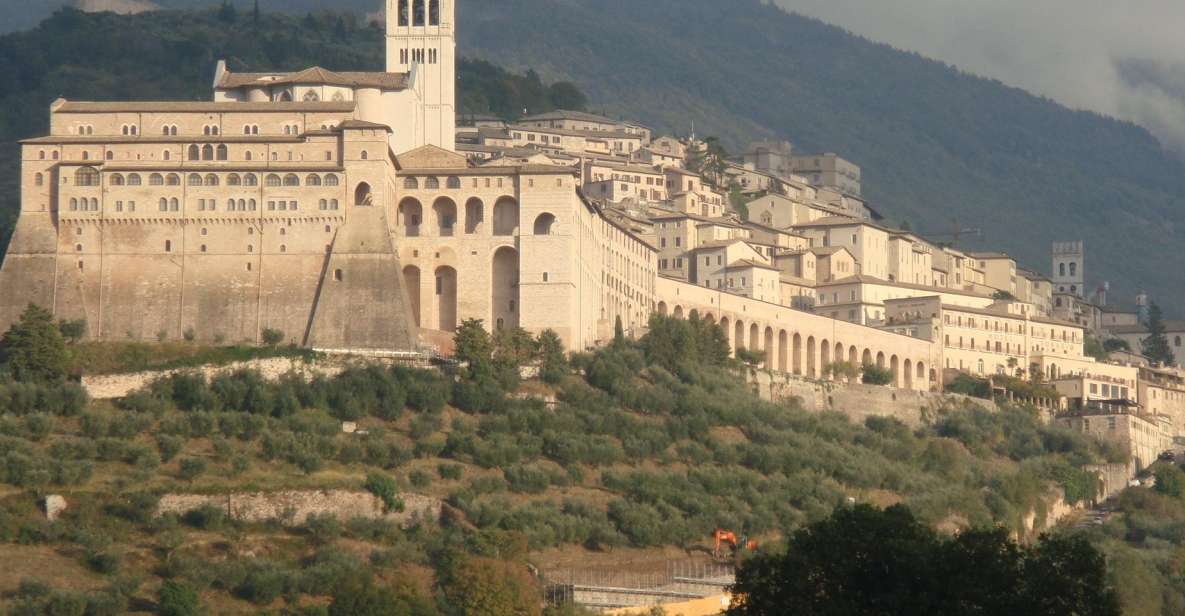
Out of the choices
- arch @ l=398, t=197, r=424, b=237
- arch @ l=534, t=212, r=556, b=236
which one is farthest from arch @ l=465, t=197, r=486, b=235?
arch @ l=534, t=212, r=556, b=236

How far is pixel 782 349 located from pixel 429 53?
15.6 meters

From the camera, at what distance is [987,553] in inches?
1655

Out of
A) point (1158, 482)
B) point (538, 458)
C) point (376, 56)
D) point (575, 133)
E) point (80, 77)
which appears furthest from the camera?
point (376, 56)

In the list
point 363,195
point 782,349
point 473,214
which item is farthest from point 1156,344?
point 363,195

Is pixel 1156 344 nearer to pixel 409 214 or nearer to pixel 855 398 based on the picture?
pixel 855 398

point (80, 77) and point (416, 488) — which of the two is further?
point (80, 77)

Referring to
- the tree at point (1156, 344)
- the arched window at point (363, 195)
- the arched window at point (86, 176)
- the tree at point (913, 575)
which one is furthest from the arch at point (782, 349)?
the tree at point (913, 575)

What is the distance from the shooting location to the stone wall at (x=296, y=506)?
203 ft

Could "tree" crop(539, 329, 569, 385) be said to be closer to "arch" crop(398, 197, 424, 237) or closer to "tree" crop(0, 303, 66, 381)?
"arch" crop(398, 197, 424, 237)

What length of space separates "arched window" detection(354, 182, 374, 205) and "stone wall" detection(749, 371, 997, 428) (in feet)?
49.7

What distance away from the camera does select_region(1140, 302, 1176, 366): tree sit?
373ft

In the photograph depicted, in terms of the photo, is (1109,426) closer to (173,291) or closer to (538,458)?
(538,458)

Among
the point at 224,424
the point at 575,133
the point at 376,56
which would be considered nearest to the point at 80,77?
the point at 376,56

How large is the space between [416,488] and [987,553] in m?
25.8
